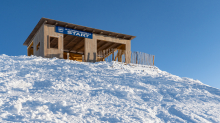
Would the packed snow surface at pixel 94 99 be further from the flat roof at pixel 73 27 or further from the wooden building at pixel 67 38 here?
the flat roof at pixel 73 27

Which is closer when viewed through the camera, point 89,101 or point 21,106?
point 21,106

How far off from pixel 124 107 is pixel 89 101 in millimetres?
1196

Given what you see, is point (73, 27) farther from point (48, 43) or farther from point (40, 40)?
point (40, 40)

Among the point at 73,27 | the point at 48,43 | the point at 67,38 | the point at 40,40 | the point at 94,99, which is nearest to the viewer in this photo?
the point at 94,99

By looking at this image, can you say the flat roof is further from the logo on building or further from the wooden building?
the logo on building

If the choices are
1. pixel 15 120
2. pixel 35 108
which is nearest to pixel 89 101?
pixel 35 108

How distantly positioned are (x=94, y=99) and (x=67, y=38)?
14.0 m

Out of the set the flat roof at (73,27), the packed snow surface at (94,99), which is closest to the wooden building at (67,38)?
the flat roof at (73,27)

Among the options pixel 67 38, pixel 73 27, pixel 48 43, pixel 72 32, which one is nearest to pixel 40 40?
pixel 48 43

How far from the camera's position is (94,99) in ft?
22.9

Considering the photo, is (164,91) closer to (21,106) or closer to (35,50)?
(21,106)

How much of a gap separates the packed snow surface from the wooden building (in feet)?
18.9

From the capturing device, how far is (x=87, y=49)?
17.6 metres

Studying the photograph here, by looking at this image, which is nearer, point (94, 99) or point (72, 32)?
point (94, 99)
